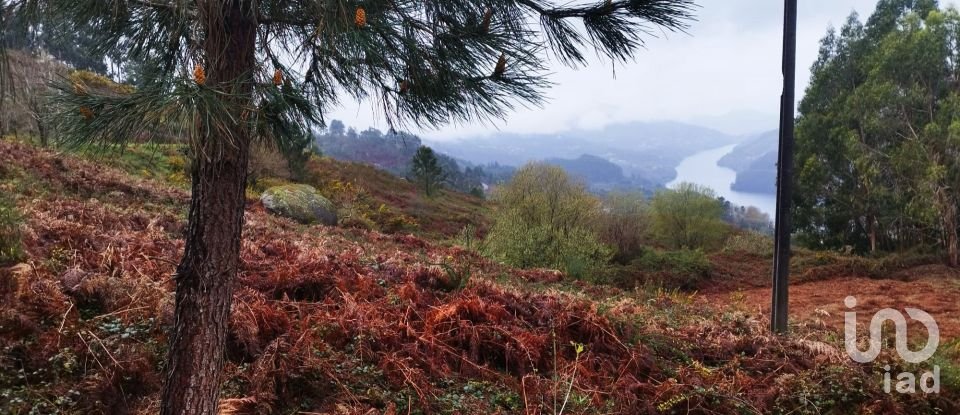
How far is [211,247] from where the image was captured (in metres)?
1.76

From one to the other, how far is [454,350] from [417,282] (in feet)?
5.37

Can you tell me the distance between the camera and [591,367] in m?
3.59

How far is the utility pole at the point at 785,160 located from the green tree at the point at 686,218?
74.0 feet

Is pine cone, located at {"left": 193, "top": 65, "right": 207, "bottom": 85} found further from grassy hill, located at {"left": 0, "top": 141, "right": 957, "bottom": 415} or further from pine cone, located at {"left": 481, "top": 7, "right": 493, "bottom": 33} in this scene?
pine cone, located at {"left": 481, "top": 7, "right": 493, "bottom": 33}

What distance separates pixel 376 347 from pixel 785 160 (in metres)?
4.05

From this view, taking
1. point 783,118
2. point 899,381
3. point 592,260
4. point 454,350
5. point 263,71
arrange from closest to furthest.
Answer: point 263,71 → point 454,350 → point 899,381 → point 783,118 → point 592,260

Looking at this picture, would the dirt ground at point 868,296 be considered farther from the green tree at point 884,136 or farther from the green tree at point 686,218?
the green tree at point 686,218

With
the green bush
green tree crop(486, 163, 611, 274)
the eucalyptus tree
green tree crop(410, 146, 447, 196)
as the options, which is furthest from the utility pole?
green tree crop(410, 146, 447, 196)

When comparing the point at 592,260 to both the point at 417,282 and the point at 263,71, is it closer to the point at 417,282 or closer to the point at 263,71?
the point at 417,282

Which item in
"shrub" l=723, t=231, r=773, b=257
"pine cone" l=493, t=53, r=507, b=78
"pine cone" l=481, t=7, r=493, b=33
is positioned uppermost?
"pine cone" l=481, t=7, r=493, b=33

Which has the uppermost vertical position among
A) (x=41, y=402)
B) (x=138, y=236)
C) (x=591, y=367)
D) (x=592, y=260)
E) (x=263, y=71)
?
(x=263, y=71)

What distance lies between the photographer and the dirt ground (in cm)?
913

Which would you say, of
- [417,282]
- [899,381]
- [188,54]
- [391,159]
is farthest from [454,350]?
[391,159]

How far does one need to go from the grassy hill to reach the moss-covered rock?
810 centimetres
